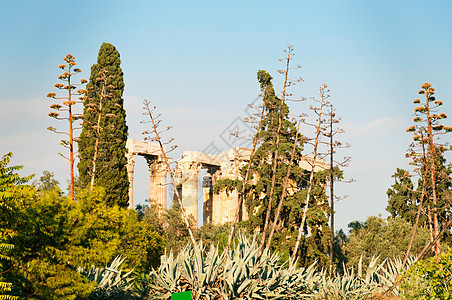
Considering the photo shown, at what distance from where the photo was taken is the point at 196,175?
51.0 m

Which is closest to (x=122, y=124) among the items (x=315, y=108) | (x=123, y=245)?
(x=123, y=245)

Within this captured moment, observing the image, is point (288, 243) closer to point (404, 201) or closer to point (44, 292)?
point (44, 292)

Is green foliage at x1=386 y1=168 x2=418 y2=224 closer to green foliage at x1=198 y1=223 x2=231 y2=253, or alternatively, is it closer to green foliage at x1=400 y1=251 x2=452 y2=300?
green foliage at x1=198 y1=223 x2=231 y2=253

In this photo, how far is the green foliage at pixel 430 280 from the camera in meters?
16.3

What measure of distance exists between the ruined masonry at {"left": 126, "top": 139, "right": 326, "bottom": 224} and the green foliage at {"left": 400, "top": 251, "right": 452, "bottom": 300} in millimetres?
27947

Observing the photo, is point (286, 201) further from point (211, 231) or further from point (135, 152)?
point (135, 152)

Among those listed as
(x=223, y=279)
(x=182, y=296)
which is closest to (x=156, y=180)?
(x=223, y=279)

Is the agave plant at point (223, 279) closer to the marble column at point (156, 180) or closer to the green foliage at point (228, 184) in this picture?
the green foliage at point (228, 184)

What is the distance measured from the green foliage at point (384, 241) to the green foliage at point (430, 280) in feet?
98.8

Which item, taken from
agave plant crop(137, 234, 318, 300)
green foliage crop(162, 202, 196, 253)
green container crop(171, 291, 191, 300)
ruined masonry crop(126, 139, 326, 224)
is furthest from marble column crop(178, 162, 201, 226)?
green container crop(171, 291, 191, 300)

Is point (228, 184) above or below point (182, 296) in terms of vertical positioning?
above

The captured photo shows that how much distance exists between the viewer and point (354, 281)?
2012 cm

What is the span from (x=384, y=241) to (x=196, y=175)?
17.2 metres

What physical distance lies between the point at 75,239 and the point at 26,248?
178 cm
